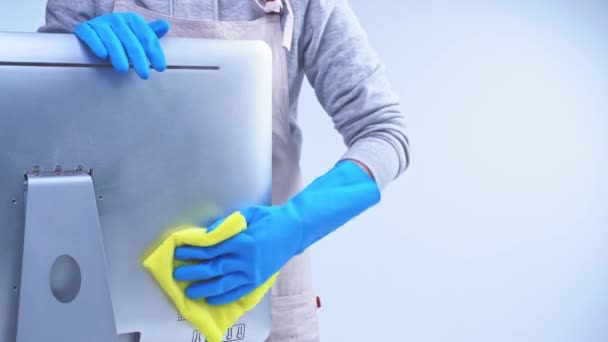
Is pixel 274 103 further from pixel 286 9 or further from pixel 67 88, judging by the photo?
pixel 67 88

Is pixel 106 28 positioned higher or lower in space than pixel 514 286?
higher

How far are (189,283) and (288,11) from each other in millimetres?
473

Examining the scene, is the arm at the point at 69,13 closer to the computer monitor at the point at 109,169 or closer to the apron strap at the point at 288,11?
the apron strap at the point at 288,11

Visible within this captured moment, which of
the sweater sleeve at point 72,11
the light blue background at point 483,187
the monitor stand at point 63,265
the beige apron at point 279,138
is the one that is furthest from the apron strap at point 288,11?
the light blue background at point 483,187

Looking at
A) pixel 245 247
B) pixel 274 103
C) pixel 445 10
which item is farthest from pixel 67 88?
pixel 445 10

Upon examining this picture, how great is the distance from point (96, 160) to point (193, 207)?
11 centimetres

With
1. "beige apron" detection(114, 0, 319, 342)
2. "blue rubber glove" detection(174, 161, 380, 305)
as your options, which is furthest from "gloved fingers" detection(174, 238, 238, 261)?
"beige apron" detection(114, 0, 319, 342)

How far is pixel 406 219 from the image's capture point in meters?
2.14

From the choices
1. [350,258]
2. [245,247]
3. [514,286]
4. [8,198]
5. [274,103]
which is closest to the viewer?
[8,198]

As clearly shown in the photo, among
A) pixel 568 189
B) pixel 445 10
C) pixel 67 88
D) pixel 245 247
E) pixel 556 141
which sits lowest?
pixel 245 247

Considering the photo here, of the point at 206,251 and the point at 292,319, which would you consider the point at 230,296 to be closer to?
the point at 206,251

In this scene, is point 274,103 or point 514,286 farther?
point 514,286

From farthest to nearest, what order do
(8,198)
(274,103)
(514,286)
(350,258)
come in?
(514,286) < (350,258) < (274,103) < (8,198)

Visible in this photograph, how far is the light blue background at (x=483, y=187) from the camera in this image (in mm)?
2111
